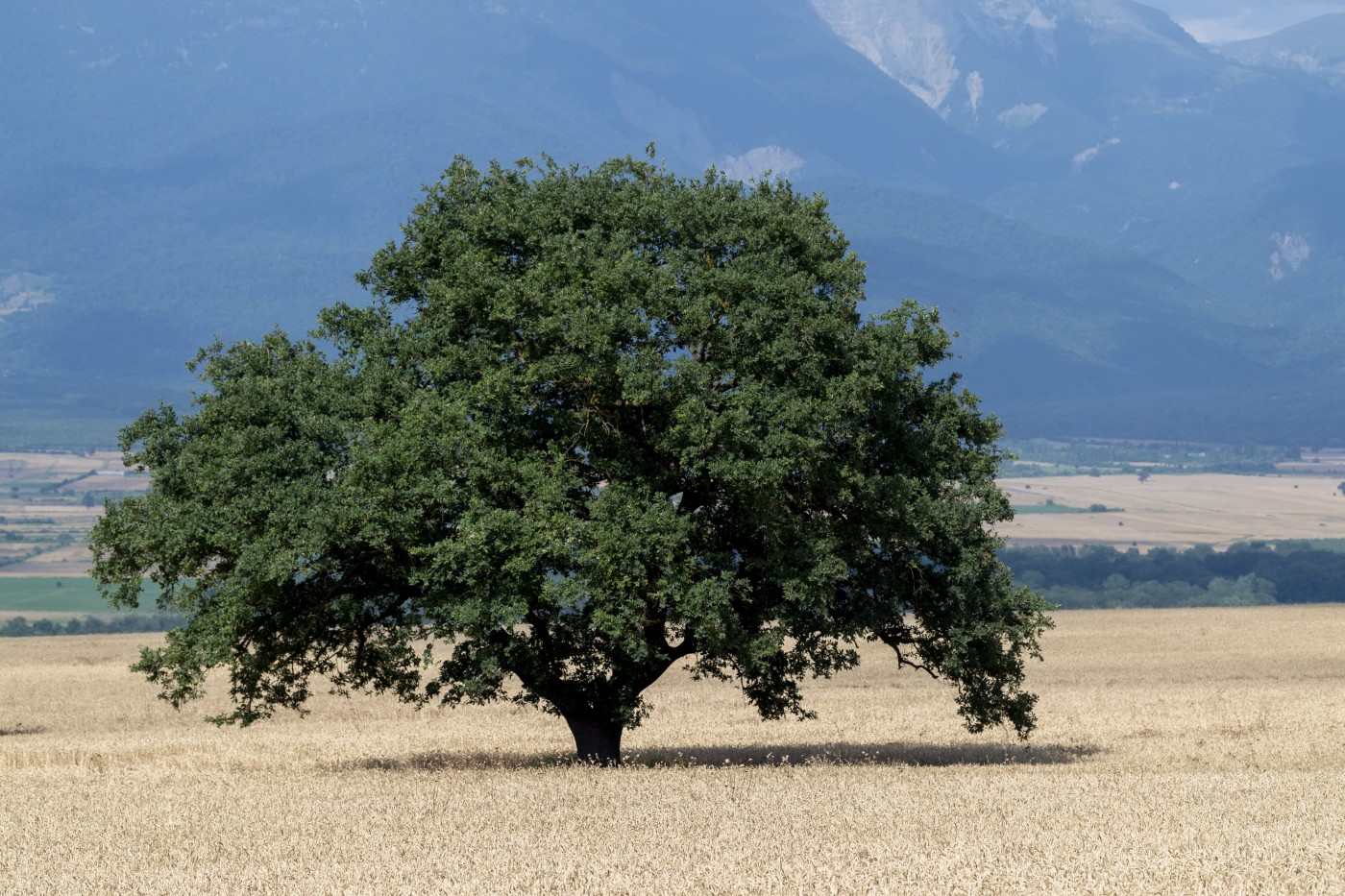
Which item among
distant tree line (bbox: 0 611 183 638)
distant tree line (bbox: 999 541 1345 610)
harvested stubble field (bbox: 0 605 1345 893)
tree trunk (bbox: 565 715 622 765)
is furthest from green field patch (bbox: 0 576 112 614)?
tree trunk (bbox: 565 715 622 765)

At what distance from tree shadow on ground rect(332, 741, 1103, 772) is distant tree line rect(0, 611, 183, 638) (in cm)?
8426

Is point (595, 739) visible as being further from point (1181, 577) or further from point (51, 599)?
point (51, 599)

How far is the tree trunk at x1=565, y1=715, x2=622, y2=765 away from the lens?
104ft

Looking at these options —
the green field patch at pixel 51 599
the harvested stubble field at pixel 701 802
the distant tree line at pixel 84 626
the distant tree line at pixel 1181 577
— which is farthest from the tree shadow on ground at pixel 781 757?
the green field patch at pixel 51 599

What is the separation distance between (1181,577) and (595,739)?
15716 cm

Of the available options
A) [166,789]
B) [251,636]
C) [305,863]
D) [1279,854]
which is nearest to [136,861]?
[305,863]

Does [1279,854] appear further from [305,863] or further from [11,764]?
[11,764]

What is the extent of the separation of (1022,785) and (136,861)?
530 inches

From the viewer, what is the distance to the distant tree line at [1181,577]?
141 metres

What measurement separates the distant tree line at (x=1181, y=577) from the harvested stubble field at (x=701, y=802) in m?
96.1

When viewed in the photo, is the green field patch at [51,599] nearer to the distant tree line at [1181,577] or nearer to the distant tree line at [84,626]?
the distant tree line at [84,626]

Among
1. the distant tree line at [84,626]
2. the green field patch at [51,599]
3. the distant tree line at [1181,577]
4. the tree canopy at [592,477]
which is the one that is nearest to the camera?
the tree canopy at [592,477]

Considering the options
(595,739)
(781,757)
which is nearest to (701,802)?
(595,739)

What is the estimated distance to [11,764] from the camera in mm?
33250
